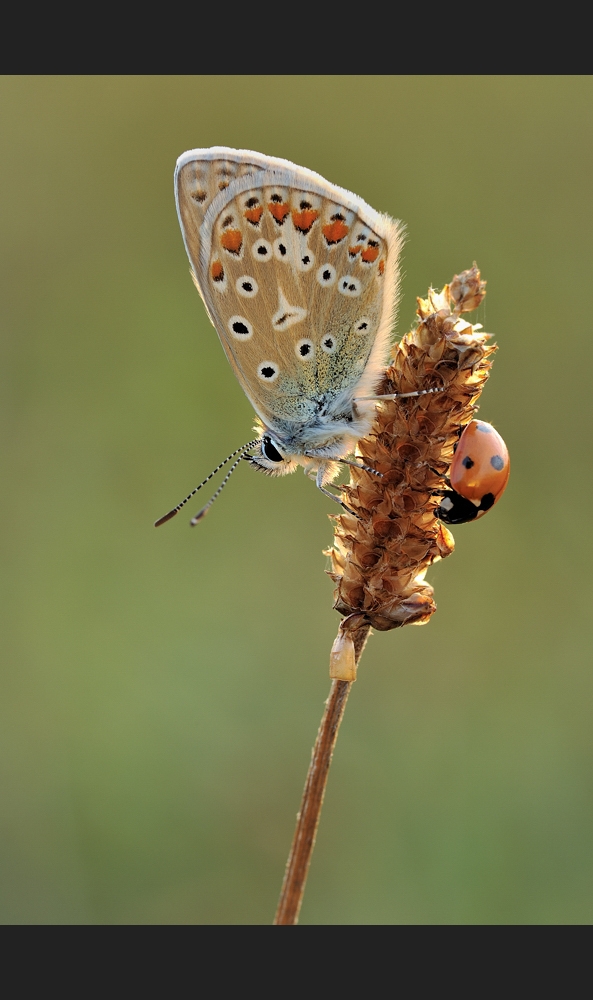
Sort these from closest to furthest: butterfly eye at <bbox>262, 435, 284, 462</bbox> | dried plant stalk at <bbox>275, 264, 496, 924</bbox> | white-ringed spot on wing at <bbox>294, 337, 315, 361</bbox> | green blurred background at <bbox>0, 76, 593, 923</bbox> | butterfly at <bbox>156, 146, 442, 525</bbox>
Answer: dried plant stalk at <bbox>275, 264, 496, 924</bbox>, butterfly at <bbox>156, 146, 442, 525</bbox>, white-ringed spot on wing at <bbox>294, 337, 315, 361</bbox>, butterfly eye at <bbox>262, 435, 284, 462</bbox>, green blurred background at <bbox>0, 76, 593, 923</bbox>

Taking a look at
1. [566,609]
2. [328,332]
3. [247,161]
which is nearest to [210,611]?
[566,609]

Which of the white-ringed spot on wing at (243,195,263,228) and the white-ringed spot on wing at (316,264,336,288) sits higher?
the white-ringed spot on wing at (243,195,263,228)

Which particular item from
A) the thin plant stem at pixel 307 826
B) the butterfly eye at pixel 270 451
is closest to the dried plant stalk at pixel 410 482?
the thin plant stem at pixel 307 826

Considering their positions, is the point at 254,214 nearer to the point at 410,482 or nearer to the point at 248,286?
the point at 248,286

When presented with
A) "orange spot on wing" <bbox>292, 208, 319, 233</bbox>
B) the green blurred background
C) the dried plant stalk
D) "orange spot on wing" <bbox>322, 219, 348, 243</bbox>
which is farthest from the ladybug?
the green blurred background

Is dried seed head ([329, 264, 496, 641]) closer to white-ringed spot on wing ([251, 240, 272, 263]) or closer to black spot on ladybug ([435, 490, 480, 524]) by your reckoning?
black spot on ladybug ([435, 490, 480, 524])

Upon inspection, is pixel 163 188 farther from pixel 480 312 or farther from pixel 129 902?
pixel 129 902

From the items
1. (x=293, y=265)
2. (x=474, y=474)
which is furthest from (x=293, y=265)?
(x=474, y=474)
